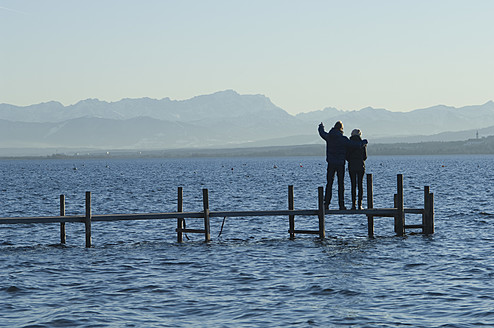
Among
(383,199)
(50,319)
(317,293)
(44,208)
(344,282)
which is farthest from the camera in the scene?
(383,199)

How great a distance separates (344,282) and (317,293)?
176 centimetres

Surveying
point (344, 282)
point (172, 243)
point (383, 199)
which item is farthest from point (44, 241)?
point (383, 199)

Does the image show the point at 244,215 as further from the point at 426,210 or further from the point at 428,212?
the point at 428,212

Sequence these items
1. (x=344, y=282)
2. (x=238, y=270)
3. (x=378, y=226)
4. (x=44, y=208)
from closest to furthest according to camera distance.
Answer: (x=344, y=282)
(x=238, y=270)
(x=378, y=226)
(x=44, y=208)

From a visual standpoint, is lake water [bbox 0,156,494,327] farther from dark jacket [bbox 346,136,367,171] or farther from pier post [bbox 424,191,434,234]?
dark jacket [bbox 346,136,367,171]

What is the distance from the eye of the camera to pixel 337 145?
88.1 ft

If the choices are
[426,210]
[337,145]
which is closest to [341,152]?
[337,145]

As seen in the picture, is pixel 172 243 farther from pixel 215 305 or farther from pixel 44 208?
pixel 44 208

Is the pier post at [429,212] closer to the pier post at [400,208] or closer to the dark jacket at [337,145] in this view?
the pier post at [400,208]

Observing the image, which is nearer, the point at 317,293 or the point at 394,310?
the point at 394,310

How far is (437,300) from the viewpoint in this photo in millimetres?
18391

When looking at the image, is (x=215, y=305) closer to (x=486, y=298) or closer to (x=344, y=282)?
(x=344, y=282)

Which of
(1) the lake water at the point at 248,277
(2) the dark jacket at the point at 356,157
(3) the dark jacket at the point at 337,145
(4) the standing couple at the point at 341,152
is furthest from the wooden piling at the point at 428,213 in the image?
(3) the dark jacket at the point at 337,145

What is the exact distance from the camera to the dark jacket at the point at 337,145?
26.7 m
